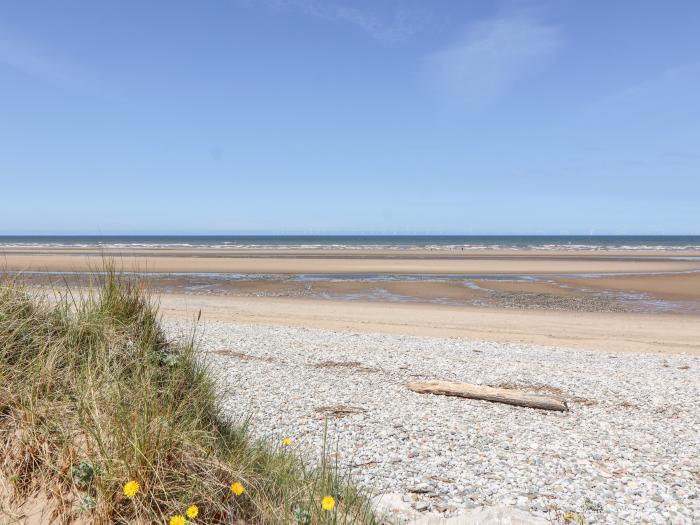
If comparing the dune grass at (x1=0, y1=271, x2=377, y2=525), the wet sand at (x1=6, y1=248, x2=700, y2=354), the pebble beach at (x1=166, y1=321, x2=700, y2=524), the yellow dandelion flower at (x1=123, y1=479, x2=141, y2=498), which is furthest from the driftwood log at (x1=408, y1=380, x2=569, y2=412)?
the yellow dandelion flower at (x1=123, y1=479, x2=141, y2=498)

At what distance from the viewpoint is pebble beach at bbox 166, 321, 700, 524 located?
487 cm

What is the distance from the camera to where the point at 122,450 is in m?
3.16

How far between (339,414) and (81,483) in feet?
15.0

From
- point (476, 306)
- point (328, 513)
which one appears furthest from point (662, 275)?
point (328, 513)

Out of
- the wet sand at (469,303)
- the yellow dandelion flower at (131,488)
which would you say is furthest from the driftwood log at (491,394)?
the yellow dandelion flower at (131,488)

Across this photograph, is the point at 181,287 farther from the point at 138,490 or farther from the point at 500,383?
the point at 138,490

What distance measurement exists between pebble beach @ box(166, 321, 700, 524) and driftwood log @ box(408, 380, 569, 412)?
0.18 metres

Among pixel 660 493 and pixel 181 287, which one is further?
pixel 181 287

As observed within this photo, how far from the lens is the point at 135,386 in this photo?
389 cm

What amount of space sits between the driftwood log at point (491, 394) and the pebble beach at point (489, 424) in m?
0.18

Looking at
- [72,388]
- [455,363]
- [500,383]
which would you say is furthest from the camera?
[455,363]

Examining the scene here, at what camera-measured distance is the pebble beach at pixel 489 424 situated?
4872 millimetres

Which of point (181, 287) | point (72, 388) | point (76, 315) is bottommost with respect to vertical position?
point (181, 287)

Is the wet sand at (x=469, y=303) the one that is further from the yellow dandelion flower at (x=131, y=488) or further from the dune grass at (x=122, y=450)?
the yellow dandelion flower at (x=131, y=488)
